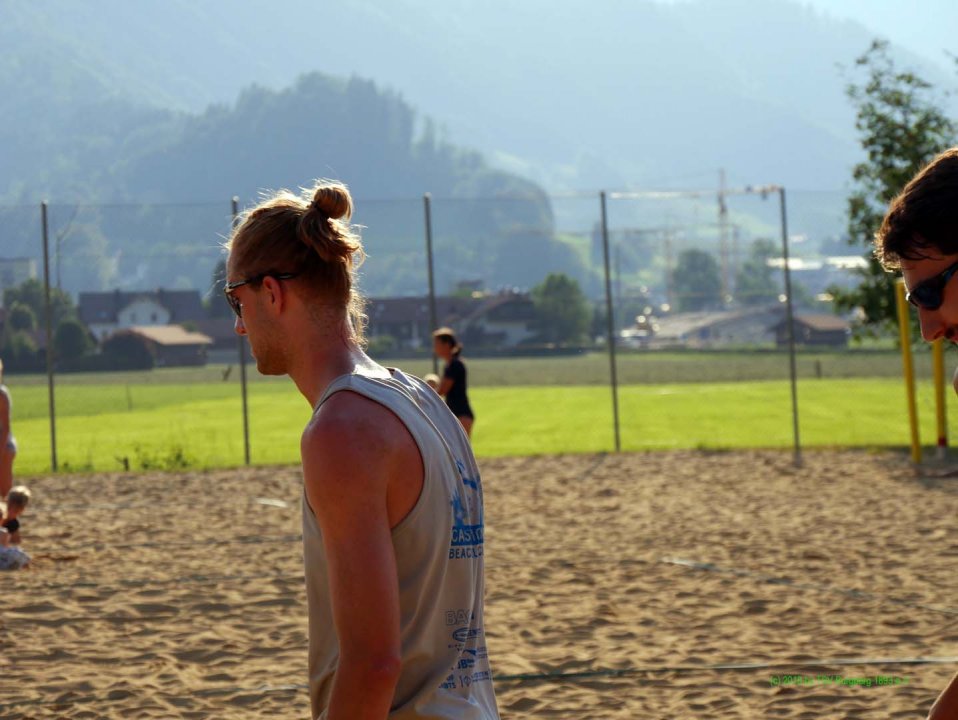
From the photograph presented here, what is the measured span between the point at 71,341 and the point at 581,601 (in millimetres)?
9627

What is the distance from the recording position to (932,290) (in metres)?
1.92

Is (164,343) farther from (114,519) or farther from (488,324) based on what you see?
(114,519)

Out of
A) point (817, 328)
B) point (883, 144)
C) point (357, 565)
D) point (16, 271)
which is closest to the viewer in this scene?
point (357, 565)

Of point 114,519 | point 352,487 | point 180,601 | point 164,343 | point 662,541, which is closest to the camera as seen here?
point 352,487

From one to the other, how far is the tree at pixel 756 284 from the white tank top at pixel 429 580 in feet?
51.5

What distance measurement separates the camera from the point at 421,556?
192 cm

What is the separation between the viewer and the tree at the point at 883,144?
46.8 ft

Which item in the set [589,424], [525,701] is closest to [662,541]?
[525,701]

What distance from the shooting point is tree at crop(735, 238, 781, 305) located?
17.4 metres

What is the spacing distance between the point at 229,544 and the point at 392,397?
723 centimetres

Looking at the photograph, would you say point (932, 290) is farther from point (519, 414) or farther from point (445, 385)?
point (519, 414)

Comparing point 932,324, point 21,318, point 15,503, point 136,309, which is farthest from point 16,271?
point 932,324

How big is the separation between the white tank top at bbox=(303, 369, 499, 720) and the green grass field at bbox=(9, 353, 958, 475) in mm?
12450

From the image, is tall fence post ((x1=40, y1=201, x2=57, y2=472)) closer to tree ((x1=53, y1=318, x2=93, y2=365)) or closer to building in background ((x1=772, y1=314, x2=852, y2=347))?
tree ((x1=53, y1=318, x2=93, y2=365))
